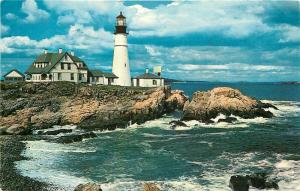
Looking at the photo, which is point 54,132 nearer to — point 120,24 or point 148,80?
point 120,24

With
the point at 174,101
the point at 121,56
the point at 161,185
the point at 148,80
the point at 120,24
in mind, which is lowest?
the point at 161,185

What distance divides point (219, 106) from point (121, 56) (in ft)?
55.0

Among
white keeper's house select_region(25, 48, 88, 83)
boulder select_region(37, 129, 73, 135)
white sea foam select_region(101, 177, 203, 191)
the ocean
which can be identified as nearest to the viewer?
white sea foam select_region(101, 177, 203, 191)

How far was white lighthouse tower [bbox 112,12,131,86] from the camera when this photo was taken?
5612cm

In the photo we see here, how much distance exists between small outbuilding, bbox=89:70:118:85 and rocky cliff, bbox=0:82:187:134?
8.20 metres

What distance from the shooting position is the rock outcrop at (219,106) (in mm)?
46594

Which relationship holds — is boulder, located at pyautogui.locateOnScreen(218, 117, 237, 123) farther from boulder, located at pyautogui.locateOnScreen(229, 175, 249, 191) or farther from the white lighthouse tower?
boulder, located at pyautogui.locateOnScreen(229, 175, 249, 191)

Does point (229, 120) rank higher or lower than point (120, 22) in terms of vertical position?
lower

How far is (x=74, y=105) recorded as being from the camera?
4462 centimetres

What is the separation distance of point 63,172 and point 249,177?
34.2 ft

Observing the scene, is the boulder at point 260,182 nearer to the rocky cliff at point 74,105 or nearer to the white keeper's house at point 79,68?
the rocky cliff at point 74,105

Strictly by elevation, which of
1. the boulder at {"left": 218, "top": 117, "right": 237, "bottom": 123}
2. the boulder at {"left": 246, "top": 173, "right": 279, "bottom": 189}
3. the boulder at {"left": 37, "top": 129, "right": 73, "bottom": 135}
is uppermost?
the boulder at {"left": 218, "top": 117, "right": 237, "bottom": 123}

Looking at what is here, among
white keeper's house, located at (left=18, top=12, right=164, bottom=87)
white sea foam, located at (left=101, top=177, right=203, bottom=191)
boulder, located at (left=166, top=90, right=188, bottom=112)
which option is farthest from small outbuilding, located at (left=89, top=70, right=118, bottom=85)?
white sea foam, located at (left=101, top=177, right=203, bottom=191)

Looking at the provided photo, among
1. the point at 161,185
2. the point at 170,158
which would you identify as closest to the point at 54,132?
the point at 170,158
